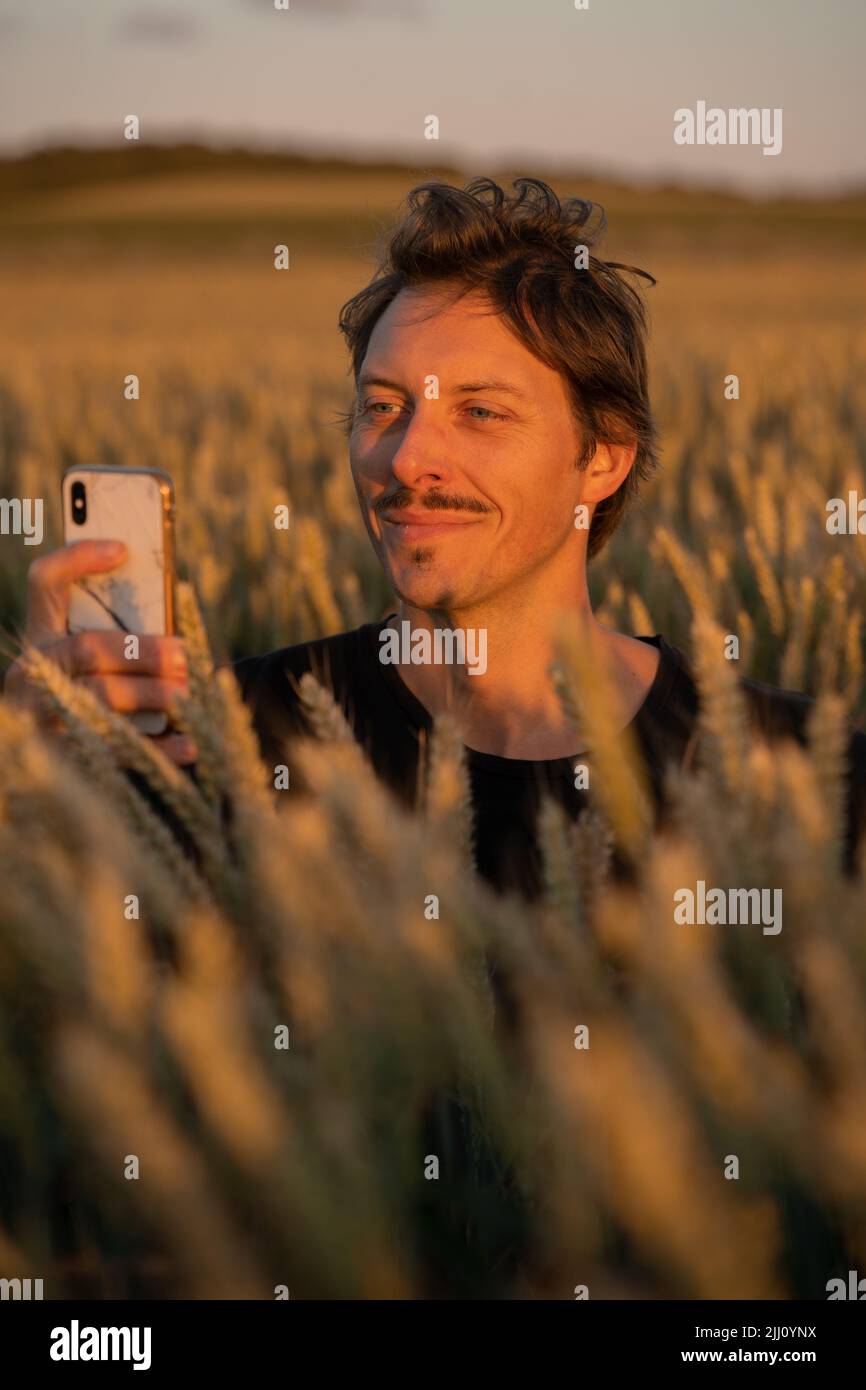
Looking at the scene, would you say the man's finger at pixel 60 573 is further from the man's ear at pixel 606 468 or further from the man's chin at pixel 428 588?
the man's ear at pixel 606 468

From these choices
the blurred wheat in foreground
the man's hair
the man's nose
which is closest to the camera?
the blurred wheat in foreground

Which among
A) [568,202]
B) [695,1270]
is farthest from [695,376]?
[695,1270]

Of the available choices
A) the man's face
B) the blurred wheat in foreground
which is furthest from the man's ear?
the blurred wheat in foreground

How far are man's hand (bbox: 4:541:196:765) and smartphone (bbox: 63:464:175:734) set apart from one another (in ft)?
0.07

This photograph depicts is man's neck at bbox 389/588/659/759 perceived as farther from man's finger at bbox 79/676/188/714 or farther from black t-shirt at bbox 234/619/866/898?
man's finger at bbox 79/676/188/714

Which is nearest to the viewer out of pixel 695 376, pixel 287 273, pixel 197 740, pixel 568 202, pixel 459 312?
pixel 197 740

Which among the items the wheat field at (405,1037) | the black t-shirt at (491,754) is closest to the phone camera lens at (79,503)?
the black t-shirt at (491,754)

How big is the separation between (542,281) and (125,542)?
74cm

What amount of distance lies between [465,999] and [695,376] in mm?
6856

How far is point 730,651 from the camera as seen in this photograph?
7.00 ft

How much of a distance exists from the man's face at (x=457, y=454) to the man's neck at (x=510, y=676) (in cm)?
6

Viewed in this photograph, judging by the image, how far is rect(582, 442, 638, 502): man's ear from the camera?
224 centimetres

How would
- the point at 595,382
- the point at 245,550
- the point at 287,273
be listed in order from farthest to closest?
the point at 287,273
the point at 245,550
the point at 595,382
